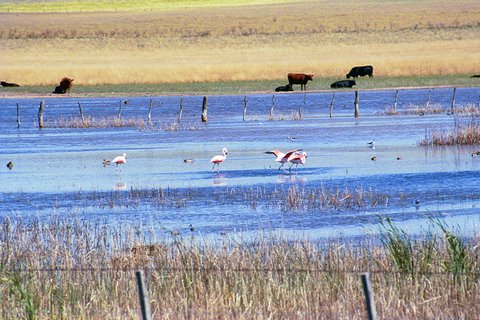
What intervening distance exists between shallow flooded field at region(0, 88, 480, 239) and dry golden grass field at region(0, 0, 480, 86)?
2124 centimetres

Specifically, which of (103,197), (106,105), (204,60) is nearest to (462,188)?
(103,197)

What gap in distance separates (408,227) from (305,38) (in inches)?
3376

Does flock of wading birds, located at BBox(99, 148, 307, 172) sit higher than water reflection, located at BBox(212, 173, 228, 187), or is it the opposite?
flock of wading birds, located at BBox(99, 148, 307, 172)

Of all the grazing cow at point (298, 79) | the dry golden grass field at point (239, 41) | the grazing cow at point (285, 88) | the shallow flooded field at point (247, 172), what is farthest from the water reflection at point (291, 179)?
the dry golden grass field at point (239, 41)

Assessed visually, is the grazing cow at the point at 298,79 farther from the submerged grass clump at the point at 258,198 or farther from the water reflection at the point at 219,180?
the submerged grass clump at the point at 258,198

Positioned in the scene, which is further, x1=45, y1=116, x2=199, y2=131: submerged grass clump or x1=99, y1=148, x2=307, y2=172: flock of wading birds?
x1=45, y1=116, x2=199, y2=131: submerged grass clump

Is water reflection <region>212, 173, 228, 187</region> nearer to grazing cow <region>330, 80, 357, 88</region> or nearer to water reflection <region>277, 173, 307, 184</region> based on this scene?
water reflection <region>277, 173, 307, 184</region>

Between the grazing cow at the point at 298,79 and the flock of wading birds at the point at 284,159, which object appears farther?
the grazing cow at the point at 298,79

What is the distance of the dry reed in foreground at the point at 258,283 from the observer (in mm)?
12039

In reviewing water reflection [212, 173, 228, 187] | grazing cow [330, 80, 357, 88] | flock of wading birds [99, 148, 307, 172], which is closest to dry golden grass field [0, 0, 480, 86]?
grazing cow [330, 80, 357, 88]

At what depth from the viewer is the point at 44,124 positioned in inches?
1845

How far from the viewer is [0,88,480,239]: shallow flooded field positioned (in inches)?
796

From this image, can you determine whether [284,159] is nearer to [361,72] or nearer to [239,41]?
[361,72]

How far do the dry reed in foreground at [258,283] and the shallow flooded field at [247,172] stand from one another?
3278mm
